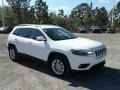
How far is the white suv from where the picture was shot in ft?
27.5

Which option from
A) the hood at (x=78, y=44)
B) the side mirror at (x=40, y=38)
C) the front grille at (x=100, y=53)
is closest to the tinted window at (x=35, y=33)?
the side mirror at (x=40, y=38)

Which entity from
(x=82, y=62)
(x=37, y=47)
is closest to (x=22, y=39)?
(x=37, y=47)

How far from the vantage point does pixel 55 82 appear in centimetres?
839

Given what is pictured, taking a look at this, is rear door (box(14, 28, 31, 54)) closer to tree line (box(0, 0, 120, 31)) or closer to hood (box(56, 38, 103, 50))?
hood (box(56, 38, 103, 50))

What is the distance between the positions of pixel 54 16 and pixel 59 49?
7491 centimetres

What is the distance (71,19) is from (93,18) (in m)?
6.66

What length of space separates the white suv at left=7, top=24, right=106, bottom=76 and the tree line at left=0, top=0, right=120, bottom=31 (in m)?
57.0

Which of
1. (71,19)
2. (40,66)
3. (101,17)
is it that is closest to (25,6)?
(71,19)

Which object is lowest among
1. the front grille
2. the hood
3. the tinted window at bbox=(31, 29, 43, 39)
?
the front grille

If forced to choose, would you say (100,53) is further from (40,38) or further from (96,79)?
(40,38)

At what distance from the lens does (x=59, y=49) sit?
8734mm

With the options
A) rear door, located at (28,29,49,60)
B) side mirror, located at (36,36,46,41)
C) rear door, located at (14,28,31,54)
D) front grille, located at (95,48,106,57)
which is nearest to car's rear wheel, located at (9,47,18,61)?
Answer: rear door, located at (14,28,31,54)

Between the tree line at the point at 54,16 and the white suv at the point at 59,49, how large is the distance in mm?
57027

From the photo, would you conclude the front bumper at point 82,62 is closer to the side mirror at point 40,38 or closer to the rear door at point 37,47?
the rear door at point 37,47
